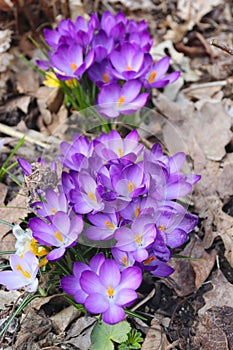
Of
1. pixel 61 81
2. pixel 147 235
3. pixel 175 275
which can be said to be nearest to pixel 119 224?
pixel 147 235

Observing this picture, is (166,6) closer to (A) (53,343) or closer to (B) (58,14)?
(B) (58,14)

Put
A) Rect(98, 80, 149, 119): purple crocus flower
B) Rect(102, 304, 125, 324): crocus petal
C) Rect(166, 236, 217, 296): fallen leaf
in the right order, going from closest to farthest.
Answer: Rect(102, 304, 125, 324): crocus petal < Rect(166, 236, 217, 296): fallen leaf < Rect(98, 80, 149, 119): purple crocus flower

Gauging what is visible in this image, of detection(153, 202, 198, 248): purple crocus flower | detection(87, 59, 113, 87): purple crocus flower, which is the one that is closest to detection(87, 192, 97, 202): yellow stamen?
detection(153, 202, 198, 248): purple crocus flower

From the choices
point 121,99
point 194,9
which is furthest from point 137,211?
point 194,9

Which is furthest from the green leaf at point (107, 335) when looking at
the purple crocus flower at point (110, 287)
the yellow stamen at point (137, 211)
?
the yellow stamen at point (137, 211)

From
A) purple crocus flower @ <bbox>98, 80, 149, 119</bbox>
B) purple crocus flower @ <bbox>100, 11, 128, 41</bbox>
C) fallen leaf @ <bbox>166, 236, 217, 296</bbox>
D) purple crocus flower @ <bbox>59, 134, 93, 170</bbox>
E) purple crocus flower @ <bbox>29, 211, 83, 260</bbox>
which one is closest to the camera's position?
purple crocus flower @ <bbox>29, 211, 83, 260</bbox>

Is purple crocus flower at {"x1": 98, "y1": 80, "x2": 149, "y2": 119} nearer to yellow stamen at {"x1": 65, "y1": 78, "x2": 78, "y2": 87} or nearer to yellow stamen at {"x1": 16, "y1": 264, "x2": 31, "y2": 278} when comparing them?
yellow stamen at {"x1": 65, "y1": 78, "x2": 78, "y2": 87}
